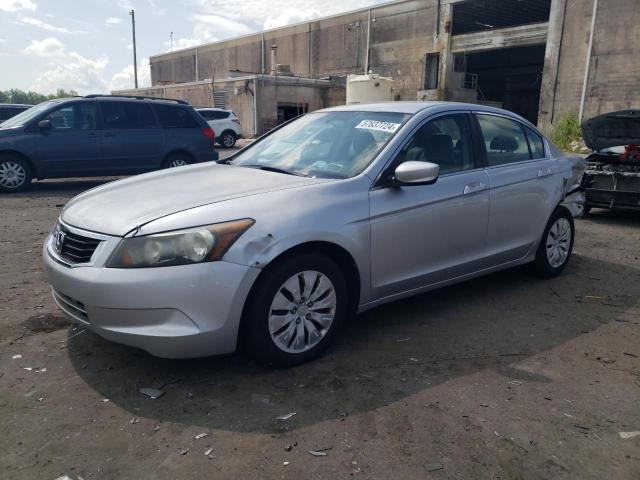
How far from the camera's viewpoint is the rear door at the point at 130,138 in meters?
9.96

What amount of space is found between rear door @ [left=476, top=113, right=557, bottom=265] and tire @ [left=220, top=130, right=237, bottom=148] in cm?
1917

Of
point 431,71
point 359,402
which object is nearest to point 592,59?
point 431,71

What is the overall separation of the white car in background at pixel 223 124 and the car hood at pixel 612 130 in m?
16.8

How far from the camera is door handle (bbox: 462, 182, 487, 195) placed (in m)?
4.06

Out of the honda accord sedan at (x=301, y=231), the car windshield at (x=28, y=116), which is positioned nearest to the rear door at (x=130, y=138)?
the car windshield at (x=28, y=116)

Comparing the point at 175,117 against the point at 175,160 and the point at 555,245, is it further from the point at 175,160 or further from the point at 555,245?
the point at 555,245

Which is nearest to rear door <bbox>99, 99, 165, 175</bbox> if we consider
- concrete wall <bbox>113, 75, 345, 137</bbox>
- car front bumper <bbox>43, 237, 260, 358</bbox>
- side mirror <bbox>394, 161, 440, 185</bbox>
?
car front bumper <bbox>43, 237, 260, 358</bbox>

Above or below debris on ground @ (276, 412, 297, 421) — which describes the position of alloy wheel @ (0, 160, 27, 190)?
above

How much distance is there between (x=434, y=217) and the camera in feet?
12.5

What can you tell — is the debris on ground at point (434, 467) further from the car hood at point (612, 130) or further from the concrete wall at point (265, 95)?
the concrete wall at point (265, 95)

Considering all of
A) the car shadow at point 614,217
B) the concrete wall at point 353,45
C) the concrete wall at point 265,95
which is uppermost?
the concrete wall at point 353,45

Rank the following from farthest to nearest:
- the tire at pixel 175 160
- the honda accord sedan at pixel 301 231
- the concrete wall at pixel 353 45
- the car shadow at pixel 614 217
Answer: the concrete wall at pixel 353 45, the tire at pixel 175 160, the car shadow at pixel 614 217, the honda accord sedan at pixel 301 231

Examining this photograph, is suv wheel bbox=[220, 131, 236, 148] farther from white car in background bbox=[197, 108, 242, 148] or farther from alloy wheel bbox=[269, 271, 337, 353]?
alloy wheel bbox=[269, 271, 337, 353]

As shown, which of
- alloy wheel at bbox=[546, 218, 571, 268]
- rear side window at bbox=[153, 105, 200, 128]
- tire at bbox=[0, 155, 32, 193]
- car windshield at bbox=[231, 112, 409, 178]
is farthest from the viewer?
rear side window at bbox=[153, 105, 200, 128]
